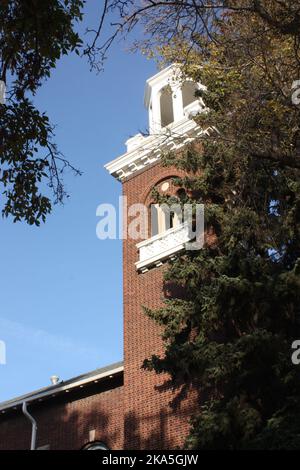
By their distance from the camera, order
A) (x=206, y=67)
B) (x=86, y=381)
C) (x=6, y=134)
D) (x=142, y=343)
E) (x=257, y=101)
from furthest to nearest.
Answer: (x=86, y=381) → (x=142, y=343) → (x=206, y=67) → (x=257, y=101) → (x=6, y=134)

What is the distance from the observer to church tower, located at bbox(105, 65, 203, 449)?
17.0m

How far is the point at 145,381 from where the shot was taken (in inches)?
716

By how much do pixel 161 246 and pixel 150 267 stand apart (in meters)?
0.77

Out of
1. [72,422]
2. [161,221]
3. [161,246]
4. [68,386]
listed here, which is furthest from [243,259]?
[72,422]

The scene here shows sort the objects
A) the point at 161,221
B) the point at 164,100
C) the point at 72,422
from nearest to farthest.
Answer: the point at 72,422
the point at 161,221
the point at 164,100

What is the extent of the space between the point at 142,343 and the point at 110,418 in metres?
2.68

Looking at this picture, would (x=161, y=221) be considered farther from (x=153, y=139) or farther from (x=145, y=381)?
(x=145, y=381)

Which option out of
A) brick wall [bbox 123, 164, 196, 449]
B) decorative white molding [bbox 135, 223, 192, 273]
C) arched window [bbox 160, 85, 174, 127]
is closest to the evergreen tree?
brick wall [bbox 123, 164, 196, 449]

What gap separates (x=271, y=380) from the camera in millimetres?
13992

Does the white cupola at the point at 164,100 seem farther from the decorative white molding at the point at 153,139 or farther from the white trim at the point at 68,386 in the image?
the white trim at the point at 68,386

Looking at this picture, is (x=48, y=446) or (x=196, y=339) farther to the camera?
(x=48, y=446)

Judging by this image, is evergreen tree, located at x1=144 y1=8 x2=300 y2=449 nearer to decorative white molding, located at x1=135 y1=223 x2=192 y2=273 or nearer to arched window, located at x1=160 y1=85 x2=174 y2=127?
decorative white molding, located at x1=135 y1=223 x2=192 y2=273
